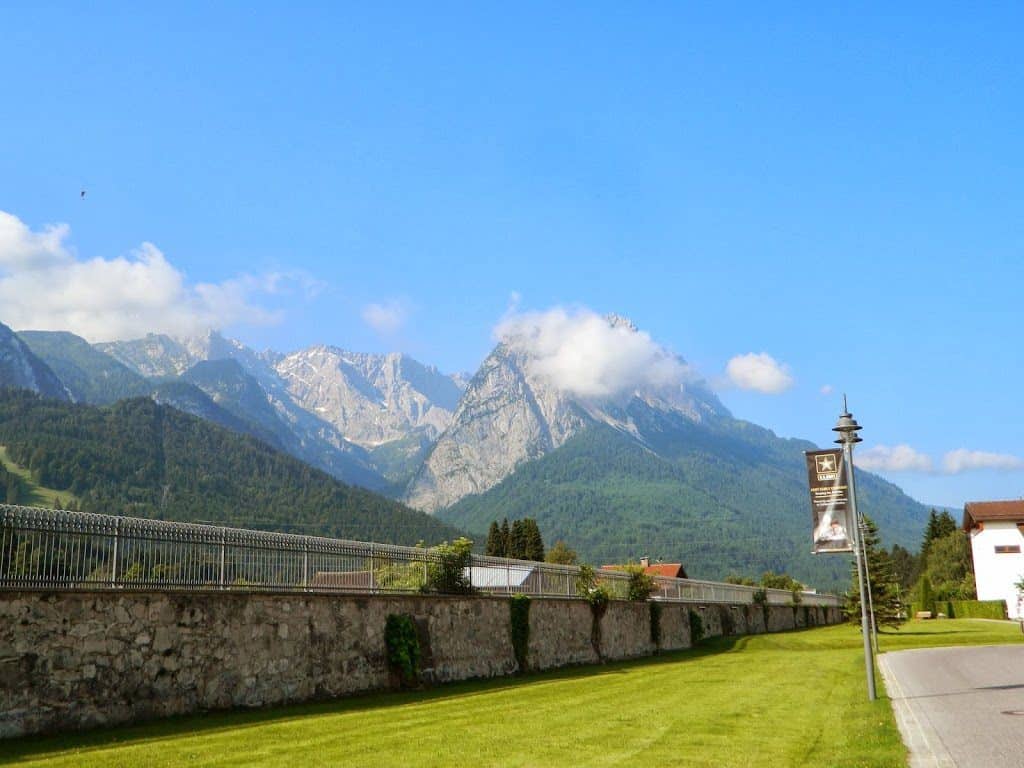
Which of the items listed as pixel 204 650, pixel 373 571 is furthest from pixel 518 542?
pixel 204 650

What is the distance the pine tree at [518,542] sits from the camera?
119m

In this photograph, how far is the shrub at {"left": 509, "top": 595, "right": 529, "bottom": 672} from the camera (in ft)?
98.4

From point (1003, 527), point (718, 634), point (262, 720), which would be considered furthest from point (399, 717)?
point (1003, 527)

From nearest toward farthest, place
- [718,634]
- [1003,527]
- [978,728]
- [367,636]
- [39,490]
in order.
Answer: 1. [978,728]
2. [367,636]
3. [718,634]
4. [1003,527]
5. [39,490]

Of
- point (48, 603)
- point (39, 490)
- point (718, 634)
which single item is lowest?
point (718, 634)

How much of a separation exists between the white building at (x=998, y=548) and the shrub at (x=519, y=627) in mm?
82718

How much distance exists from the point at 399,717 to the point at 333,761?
17.6 ft

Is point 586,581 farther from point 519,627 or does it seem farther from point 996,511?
point 996,511

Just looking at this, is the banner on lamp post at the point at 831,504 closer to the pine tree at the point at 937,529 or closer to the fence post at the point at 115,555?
the fence post at the point at 115,555

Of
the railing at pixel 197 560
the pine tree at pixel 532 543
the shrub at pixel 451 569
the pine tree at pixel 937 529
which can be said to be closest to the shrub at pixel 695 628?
the railing at pixel 197 560

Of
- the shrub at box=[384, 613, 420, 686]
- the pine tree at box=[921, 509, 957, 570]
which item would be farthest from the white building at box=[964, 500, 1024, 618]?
Result: the shrub at box=[384, 613, 420, 686]

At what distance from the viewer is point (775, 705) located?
63.2ft

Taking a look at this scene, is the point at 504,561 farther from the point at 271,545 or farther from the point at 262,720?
the point at 262,720

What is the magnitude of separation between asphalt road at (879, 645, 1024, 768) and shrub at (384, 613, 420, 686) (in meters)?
11.5
